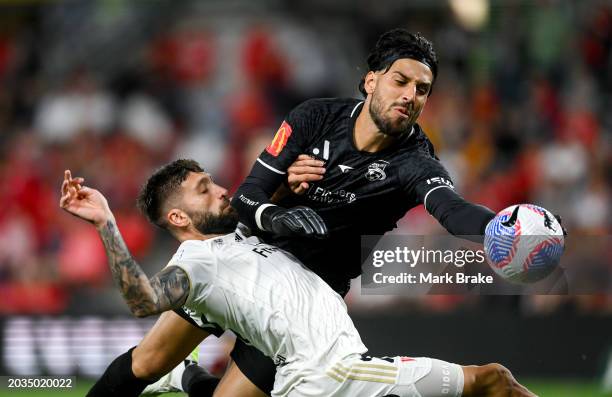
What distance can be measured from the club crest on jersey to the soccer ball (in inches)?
36.6

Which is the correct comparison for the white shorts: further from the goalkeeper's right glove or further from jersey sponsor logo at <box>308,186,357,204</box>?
jersey sponsor logo at <box>308,186,357,204</box>

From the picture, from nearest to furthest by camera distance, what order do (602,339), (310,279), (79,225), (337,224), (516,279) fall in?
(516,279) < (310,279) < (337,224) < (602,339) < (79,225)

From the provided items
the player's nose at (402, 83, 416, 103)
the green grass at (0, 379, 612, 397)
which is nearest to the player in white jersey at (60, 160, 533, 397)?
the player's nose at (402, 83, 416, 103)

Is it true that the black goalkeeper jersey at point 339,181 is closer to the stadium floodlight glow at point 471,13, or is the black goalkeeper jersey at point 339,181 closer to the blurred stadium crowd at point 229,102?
the blurred stadium crowd at point 229,102

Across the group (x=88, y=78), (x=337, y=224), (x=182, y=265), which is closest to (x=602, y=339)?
(x=337, y=224)

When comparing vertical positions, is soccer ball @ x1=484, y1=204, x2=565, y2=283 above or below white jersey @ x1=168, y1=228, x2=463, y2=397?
above

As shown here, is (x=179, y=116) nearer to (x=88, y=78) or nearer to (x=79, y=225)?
(x=88, y=78)

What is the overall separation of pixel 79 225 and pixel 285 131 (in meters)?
6.18

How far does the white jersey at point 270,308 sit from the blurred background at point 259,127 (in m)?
3.67

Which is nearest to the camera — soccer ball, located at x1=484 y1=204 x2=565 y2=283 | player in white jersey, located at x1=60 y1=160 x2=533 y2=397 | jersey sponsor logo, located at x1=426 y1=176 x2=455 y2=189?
soccer ball, located at x1=484 y1=204 x2=565 y2=283

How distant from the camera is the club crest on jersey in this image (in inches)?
227

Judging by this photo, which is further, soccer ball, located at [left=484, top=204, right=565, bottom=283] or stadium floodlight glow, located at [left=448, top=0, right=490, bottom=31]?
stadium floodlight glow, located at [left=448, top=0, right=490, bottom=31]

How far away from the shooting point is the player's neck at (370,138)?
5.80 metres

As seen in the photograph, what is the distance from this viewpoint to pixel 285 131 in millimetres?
5969
